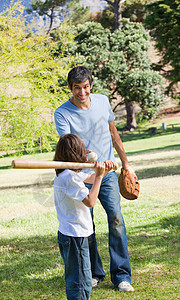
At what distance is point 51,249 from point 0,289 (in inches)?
54.6

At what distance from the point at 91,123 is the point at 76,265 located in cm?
125

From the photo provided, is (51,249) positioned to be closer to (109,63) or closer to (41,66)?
(41,66)

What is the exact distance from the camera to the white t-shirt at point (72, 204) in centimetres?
281

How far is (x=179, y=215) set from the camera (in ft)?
21.9

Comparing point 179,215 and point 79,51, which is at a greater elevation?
point 79,51

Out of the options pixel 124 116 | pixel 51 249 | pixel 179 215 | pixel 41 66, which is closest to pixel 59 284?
→ pixel 51 249

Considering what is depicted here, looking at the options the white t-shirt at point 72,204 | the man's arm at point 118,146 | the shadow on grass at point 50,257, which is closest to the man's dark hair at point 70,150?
the white t-shirt at point 72,204

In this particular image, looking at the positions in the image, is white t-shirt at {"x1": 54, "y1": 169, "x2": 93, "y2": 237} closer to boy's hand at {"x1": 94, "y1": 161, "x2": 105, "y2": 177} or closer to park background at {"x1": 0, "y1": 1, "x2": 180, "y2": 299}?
boy's hand at {"x1": 94, "y1": 161, "x2": 105, "y2": 177}

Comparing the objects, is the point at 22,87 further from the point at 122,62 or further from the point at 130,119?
the point at 130,119

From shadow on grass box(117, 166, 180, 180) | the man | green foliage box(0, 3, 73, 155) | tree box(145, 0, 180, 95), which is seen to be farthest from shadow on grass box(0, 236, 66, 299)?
tree box(145, 0, 180, 95)

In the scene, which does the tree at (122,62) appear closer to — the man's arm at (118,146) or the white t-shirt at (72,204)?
the man's arm at (118,146)

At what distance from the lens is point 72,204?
9.43 feet

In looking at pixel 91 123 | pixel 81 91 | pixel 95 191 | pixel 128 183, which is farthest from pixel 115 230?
pixel 81 91

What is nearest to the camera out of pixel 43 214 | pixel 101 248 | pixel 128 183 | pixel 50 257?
pixel 128 183
